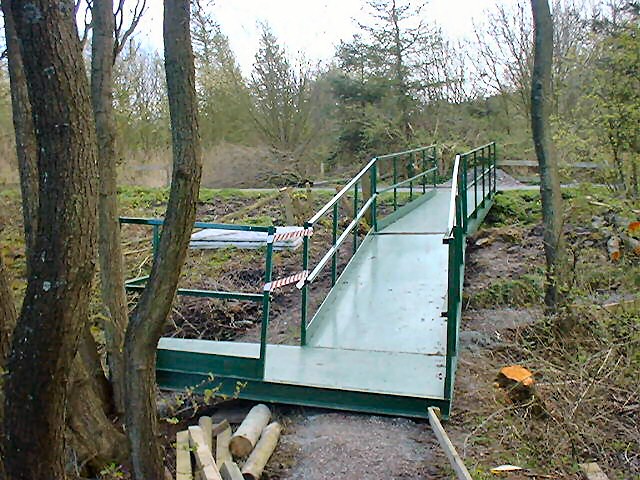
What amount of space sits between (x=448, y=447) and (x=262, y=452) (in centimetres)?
121

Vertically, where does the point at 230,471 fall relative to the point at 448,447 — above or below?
below

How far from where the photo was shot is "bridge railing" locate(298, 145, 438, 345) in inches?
240

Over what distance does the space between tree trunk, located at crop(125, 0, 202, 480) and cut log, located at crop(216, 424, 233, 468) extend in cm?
90

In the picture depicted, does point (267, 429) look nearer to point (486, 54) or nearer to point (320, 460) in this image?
point (320, 460)

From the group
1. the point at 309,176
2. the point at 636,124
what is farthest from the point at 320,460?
the point at 309,176

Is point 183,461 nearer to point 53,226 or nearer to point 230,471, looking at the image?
point 230,471

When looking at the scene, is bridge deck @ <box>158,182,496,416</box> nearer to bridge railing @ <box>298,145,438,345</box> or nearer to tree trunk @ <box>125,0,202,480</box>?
bridge railing @ <box>298,145,438,345</box>

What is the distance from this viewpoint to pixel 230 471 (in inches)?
155

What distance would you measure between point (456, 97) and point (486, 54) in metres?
1.64

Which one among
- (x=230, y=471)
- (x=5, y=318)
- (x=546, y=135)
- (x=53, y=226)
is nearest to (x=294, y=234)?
(x=230, y=471)

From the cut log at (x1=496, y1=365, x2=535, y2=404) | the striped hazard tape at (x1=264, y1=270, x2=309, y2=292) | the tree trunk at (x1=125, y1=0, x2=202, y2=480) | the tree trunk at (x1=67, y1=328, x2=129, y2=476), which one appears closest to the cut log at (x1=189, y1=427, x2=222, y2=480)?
the tree trunk at (x1=67, y1=328, x2=129, y2=476)

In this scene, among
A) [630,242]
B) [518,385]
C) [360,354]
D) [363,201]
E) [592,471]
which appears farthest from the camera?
[363,201]

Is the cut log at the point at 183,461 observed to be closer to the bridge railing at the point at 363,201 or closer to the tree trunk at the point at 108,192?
the tree trunk at the point at 108,192

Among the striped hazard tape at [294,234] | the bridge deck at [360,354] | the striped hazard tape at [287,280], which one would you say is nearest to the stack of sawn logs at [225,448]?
the bridge deck at [360,354]
